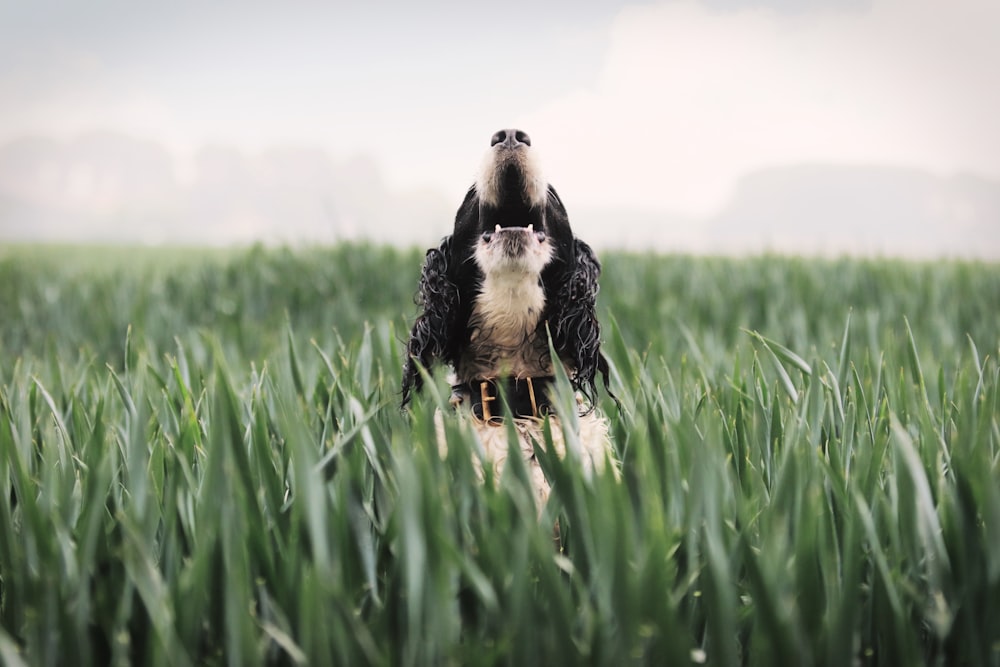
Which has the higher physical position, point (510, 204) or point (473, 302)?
point (510, 204)

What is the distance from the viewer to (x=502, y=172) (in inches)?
62.2

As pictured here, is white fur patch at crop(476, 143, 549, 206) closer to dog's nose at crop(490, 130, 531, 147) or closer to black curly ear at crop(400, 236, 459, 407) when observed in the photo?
dog's nose at crop(490, 130, 531, 147)

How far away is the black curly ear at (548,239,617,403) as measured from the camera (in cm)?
176

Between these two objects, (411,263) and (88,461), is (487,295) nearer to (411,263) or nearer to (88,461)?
(88,461)

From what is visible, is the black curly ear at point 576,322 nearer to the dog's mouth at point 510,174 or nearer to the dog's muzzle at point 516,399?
the dog's muzzle at point 516,399

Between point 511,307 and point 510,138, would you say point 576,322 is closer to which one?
point 511,307

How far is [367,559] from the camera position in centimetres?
121

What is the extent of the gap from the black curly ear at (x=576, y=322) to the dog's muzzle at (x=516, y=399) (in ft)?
0.29

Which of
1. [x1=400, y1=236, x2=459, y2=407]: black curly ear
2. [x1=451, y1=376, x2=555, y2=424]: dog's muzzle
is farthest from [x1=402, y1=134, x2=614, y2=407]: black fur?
[x1=451, y1=376, x2=555, y2=424]: dog's muzzle

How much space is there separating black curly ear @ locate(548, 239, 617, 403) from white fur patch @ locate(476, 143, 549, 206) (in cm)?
21

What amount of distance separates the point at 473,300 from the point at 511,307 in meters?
0.10

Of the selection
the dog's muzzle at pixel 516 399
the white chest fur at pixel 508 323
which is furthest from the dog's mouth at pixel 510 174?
the dog's muzzle at pixel 516 399

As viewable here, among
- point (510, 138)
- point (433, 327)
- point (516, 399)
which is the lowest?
point (516, 399)

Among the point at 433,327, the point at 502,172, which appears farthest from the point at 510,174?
the point at 433,327
